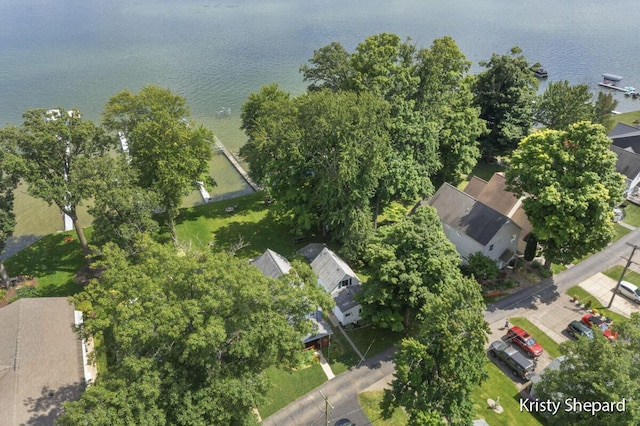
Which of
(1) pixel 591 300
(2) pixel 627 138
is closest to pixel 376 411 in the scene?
(1) pixel 591 300

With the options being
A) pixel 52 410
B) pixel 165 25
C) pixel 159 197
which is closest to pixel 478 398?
pixel 52 410

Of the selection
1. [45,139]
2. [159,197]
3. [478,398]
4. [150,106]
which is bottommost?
[478,398]

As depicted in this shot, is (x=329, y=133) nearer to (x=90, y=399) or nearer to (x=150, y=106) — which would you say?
(x=150, y=106)

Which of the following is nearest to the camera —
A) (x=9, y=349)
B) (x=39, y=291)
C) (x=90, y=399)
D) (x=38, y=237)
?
(x=90, y=399)

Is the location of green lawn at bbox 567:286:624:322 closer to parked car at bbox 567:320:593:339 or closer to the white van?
the white van

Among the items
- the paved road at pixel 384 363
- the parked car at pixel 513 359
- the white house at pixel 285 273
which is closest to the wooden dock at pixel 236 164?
the white house at pixel 285 273

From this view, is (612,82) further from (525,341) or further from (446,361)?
(446,361)

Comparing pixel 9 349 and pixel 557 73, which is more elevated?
pixel 557 73
